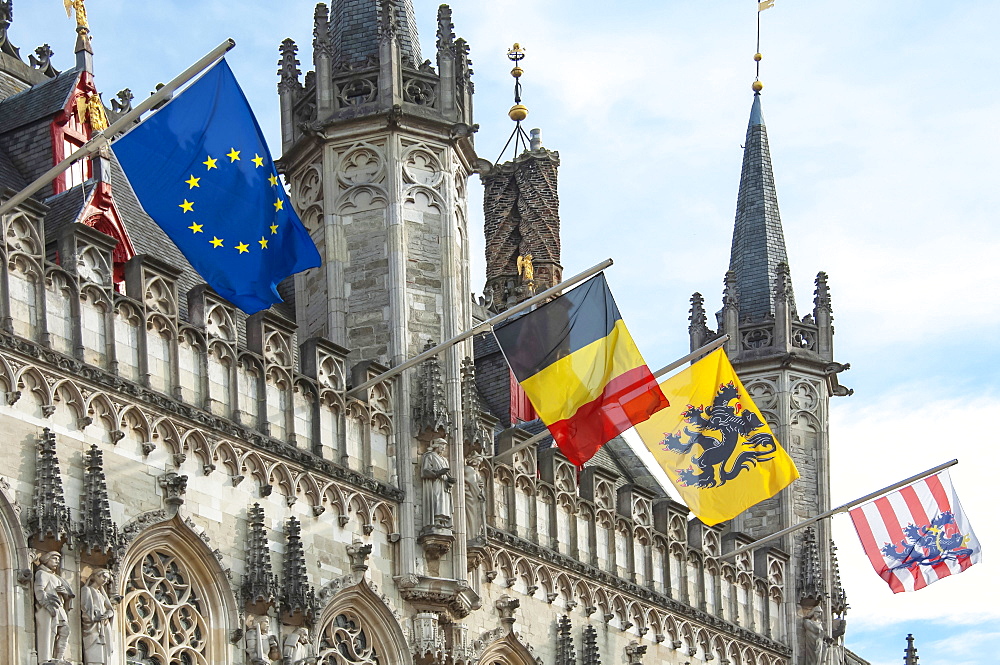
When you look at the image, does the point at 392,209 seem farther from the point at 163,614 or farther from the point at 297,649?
the point at 163,614

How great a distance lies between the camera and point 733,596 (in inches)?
1805

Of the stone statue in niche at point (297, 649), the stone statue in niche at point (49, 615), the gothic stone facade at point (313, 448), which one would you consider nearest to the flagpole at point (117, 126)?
the gothic stone facade at point (313, 448)

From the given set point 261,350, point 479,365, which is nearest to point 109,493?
point 261,350

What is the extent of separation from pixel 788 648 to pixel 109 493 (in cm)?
2036

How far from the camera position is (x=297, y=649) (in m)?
33.1

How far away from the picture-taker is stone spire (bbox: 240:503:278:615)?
3244 centimetres

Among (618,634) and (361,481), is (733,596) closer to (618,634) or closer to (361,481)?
(618,634)

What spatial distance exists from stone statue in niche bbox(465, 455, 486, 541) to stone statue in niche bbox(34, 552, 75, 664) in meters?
9.35

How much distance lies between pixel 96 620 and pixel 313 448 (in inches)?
245

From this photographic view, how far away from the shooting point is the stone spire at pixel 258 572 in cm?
3244

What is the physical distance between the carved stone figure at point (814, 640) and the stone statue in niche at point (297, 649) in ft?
55.2

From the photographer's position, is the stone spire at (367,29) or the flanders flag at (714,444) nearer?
the stone spire at (367,29)

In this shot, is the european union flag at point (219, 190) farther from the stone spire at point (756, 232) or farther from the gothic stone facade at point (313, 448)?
the stone spire at point (756, 232)

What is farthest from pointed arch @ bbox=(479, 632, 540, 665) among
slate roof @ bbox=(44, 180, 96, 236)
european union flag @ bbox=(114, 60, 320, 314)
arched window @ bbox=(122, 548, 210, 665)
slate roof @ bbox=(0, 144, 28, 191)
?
slate roof @ bbox=(0, 144, 28, 191)
